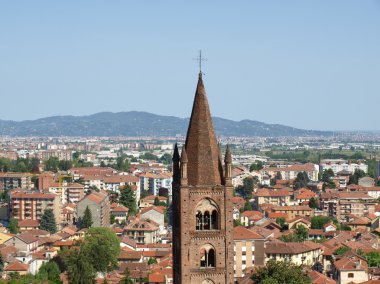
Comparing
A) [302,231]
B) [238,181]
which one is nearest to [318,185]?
[238,181]

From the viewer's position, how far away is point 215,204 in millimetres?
29734

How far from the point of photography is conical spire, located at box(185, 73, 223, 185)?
97.5 ft

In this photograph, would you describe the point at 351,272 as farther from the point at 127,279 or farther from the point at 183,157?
the point at 183,157

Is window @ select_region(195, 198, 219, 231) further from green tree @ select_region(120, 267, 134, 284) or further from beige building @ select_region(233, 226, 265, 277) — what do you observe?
beige building @ select_region(233, 226, 265, 277)

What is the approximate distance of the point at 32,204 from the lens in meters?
90.2

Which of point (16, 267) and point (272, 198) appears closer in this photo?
point (16, 267)

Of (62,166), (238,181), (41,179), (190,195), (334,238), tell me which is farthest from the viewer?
(62,166)

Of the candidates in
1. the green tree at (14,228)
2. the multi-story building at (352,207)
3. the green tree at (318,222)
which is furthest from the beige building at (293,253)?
the multi-story building at (352,207)

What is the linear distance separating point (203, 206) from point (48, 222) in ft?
184

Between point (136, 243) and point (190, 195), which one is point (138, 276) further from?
point (190, 195)

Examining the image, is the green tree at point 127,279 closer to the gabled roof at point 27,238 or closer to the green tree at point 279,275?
the green tree at point 279,275

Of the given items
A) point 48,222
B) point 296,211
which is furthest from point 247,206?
point 48,222

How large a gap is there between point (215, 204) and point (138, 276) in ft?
95.2

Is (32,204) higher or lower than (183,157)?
lower
